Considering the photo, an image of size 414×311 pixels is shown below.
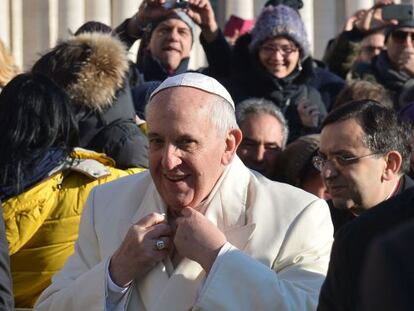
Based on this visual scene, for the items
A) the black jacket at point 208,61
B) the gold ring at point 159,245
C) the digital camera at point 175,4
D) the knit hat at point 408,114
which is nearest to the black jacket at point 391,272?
the gold ring at point 159,245

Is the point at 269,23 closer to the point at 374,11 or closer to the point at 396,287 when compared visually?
the point at 374,11

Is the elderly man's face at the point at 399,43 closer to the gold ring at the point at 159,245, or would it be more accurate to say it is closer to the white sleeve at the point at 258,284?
the white sleeve at the point at 258,284

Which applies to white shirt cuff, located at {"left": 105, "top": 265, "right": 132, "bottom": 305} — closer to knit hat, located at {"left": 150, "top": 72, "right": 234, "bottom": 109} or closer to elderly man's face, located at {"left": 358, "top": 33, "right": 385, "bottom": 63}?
knit hat, located at {"left": 150, "top": 72, "right": 234, "bottom": 109}

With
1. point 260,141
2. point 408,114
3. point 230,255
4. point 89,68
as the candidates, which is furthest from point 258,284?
point 260,141

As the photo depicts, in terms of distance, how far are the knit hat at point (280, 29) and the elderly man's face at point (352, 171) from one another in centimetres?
242

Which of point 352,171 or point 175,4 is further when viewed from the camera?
point 175,4

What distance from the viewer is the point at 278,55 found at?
23.2 feet

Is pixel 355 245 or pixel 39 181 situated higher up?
pixel 355 245

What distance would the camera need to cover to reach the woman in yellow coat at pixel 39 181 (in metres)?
4.84

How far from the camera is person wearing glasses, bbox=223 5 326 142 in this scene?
707cm

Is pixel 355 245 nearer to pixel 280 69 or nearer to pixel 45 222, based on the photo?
pixel 45 222

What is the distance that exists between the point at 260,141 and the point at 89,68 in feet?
3.39

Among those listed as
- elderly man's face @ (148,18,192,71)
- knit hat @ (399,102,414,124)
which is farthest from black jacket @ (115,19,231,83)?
knit hat @ (399,102,414,124)

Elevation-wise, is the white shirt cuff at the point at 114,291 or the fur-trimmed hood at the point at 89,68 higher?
the fur-trimmed hood at the point at 89,68
